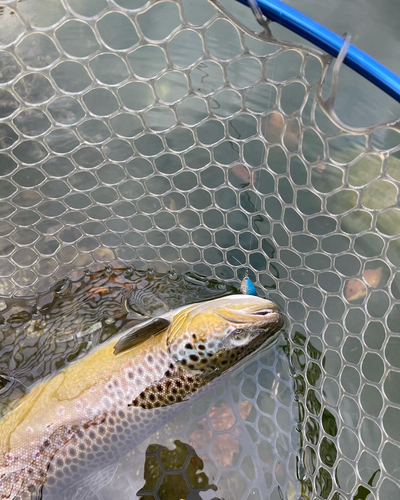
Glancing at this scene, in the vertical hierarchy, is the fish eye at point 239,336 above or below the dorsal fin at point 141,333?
above

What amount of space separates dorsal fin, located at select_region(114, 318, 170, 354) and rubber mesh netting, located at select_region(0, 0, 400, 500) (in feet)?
2.18

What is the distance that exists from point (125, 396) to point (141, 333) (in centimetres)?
28

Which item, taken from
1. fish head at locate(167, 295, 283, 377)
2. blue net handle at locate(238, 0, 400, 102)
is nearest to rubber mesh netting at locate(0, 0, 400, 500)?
fish head at locate(167, 295, 283, 377)

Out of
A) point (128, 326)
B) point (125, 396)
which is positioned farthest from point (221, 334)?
point (128, 326)

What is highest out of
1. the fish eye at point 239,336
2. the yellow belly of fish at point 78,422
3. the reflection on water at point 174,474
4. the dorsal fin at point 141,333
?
the fish eye at point 239,336

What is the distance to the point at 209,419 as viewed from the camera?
2.17 meters

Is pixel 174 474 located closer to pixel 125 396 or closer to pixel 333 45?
pixel 125 396

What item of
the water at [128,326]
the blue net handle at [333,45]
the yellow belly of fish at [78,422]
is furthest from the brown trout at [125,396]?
the blue net handle at [333,45]

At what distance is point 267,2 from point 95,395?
Answer: 1613 mm

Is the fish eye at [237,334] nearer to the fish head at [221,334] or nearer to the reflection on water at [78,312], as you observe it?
the fish head at [221,334]

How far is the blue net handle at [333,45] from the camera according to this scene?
3.74 ft

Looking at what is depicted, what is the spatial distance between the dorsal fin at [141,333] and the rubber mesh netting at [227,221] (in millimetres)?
665

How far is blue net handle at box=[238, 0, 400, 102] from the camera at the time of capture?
1.14 m

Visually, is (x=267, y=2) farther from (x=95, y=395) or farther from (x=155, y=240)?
(x=95, y=395)
